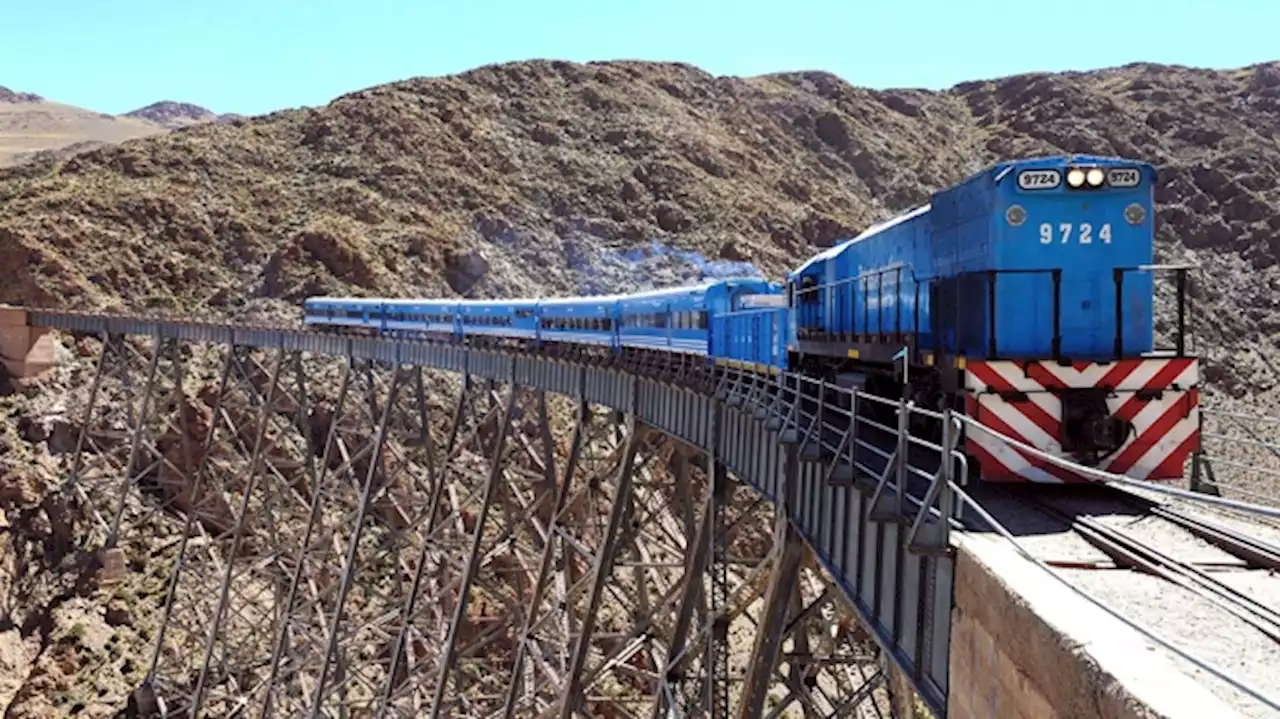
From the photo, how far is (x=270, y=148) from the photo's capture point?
194 feet

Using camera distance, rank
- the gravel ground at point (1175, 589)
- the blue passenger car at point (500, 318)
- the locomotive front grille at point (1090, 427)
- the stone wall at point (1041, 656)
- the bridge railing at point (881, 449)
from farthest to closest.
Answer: the blue passenger car at point (500, 318) < the locomotive front grille at point (1090, 427) < the bridge railing at point (881, 449) < the gravel ground at point (1175, 589) < the stone wall at point (1041, 656)

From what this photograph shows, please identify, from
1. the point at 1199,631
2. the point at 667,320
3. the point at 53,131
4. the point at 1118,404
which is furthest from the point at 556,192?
the point at 53,131

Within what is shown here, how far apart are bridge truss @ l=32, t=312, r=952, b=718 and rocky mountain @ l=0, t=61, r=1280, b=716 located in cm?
297

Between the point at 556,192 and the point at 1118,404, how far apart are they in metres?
52.8

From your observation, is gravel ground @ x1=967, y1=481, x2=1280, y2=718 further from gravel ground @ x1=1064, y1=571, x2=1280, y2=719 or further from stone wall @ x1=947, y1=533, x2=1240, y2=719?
stone wall @ x1=947, y1=533, x2=1240, y2=719

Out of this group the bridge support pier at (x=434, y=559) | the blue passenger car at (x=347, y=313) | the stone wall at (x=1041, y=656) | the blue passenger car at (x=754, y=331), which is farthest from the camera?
the blue passenger car at (x=347, y=313)

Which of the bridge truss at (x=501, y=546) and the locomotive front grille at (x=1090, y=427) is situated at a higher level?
the locomotive front grille at (x=1090, y=427)

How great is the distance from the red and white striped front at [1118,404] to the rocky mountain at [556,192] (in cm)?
2456

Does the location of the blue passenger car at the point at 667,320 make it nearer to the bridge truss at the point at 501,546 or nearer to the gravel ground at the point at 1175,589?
the bridge truss at the point at 501,546

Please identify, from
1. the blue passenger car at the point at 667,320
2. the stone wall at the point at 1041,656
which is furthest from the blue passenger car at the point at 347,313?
the stone wall at the point at 1041,656

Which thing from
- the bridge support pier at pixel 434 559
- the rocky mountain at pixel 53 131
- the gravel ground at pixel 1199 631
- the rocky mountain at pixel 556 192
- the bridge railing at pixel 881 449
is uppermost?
the rocky mountain at pixel 53 131

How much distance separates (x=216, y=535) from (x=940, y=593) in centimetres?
2887

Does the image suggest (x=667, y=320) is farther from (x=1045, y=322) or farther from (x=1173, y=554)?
(x=1173, y=554)

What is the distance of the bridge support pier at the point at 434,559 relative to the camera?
15156 mm
